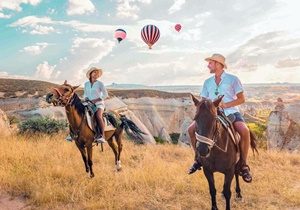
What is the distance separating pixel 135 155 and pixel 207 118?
8037mm

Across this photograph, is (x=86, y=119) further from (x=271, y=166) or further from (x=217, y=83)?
(x=271, y=166)

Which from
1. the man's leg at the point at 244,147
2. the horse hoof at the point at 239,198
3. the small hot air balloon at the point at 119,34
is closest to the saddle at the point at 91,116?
the horse hoof at the point at 239,198

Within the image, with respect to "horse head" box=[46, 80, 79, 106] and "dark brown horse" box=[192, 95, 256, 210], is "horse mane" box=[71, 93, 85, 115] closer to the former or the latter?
"horse head" box=[46, 80, 79, 106]

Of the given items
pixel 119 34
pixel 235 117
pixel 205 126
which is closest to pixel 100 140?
pixel 235 117

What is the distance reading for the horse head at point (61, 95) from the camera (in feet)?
28.4

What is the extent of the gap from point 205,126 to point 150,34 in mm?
22542

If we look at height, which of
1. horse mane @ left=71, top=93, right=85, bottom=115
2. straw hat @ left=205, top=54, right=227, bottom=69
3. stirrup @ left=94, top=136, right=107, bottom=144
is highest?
straw hat @ left=205, top=54, right=227, bottom=69

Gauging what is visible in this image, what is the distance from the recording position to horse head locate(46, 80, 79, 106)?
8656 millimetres

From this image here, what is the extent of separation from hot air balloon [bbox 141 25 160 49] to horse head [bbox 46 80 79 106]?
19011mm

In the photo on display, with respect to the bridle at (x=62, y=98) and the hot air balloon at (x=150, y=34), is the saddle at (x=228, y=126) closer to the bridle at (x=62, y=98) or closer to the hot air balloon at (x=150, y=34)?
the bridle at (x=62, y=98)

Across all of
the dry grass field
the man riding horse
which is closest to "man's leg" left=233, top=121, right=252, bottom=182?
the man riding horse

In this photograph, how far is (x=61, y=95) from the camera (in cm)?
873

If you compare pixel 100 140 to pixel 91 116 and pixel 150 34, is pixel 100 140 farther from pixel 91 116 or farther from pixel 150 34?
pixel 150 34

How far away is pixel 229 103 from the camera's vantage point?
663cm
